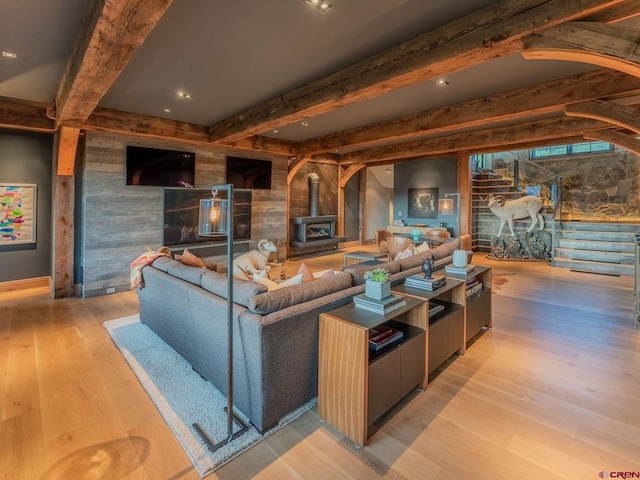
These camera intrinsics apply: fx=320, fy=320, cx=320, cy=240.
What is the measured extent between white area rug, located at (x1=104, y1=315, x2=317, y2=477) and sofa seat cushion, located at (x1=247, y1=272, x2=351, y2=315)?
748mm

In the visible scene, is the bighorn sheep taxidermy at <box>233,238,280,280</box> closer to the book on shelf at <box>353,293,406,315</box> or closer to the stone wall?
the book on shelf at <box>353,293,406,315</box>

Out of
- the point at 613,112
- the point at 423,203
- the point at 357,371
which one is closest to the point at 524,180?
the point at 423,203

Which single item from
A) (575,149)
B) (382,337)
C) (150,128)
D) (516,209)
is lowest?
(382,337)

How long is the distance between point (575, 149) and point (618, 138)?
5.58 m

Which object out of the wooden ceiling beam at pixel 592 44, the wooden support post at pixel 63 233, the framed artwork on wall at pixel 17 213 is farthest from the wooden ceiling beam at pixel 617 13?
the framed artwork on wall at pixel 17 213

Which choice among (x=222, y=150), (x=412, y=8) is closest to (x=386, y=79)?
(x=412, y=8)

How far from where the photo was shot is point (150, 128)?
504cm

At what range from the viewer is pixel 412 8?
2.23 metres

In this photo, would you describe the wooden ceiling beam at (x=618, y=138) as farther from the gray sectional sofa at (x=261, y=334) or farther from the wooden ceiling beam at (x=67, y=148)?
the wooden ceiling beam at (x=67, y=148)

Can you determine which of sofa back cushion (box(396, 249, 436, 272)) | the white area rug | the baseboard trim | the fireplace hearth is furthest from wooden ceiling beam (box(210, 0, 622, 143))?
the baseboard trim

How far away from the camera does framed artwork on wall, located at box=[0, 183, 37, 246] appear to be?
477cm

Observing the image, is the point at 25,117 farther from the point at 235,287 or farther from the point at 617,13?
the point at 617,13

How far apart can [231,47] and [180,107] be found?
2.14 m

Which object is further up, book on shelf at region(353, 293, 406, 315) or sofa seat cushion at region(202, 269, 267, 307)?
sofa seat cushion at region(202, 269, 267, 307)
